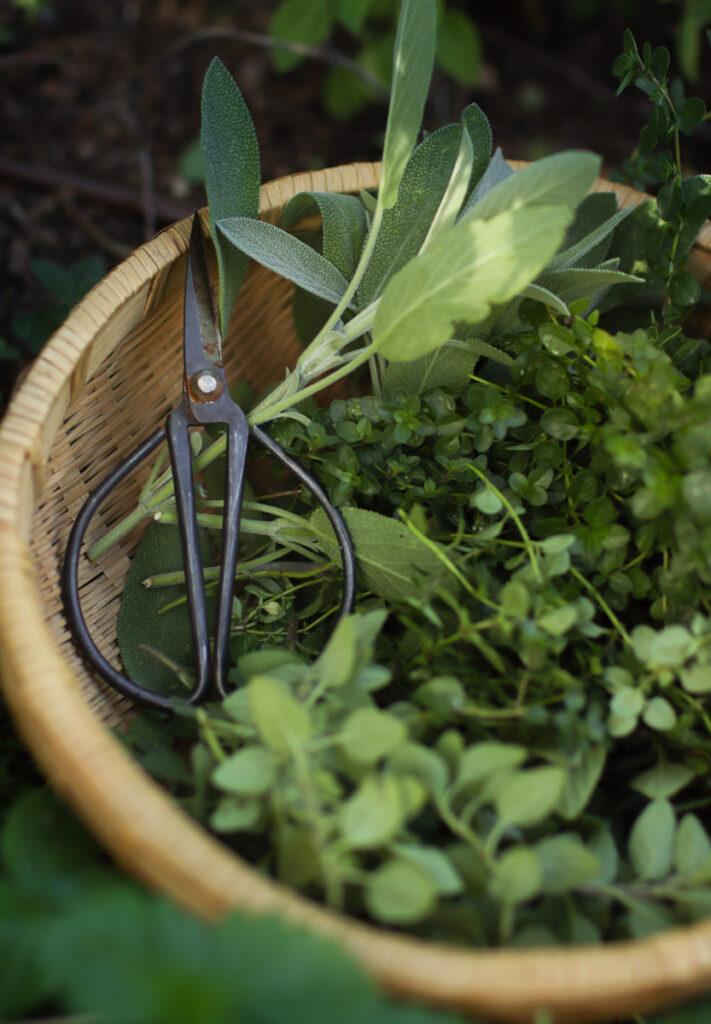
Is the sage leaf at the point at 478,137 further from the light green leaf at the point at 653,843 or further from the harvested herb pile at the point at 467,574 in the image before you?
the light green leaf at the point at 653,843

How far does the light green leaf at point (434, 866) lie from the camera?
46 centimetres

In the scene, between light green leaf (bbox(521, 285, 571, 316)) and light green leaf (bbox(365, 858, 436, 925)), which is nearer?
light green leaf (bbox(365, 858, 436, 925))

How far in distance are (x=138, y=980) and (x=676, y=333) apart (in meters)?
0.52

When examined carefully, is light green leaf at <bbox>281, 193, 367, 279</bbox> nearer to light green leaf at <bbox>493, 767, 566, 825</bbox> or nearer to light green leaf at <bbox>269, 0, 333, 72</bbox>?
light green leaf at <bbox>493, 767, 566, 825</bbox>

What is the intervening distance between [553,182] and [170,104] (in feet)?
2.89

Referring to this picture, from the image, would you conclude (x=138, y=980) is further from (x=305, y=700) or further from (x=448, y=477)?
(x=448, y=477)

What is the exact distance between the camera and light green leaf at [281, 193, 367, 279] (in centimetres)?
72

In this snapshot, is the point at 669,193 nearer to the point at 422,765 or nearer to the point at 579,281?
the point at 579,281

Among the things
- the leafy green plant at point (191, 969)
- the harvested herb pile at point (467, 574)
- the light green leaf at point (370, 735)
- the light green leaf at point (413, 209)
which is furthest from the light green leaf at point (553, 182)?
the leafy green plant at point (191, 969)

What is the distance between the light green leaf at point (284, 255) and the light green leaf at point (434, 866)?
0.38 meters

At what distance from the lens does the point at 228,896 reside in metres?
0.44

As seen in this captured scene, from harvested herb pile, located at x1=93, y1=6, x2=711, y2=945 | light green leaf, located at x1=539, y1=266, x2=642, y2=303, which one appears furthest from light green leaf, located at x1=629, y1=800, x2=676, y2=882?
light green leaf, located at x1=539, y1=266, x2=642, y2=303

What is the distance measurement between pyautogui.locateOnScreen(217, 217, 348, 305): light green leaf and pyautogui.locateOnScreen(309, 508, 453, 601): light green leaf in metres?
0.16

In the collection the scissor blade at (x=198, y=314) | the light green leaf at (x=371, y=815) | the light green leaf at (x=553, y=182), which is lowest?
the light green leaf at (x=371, y=815)
